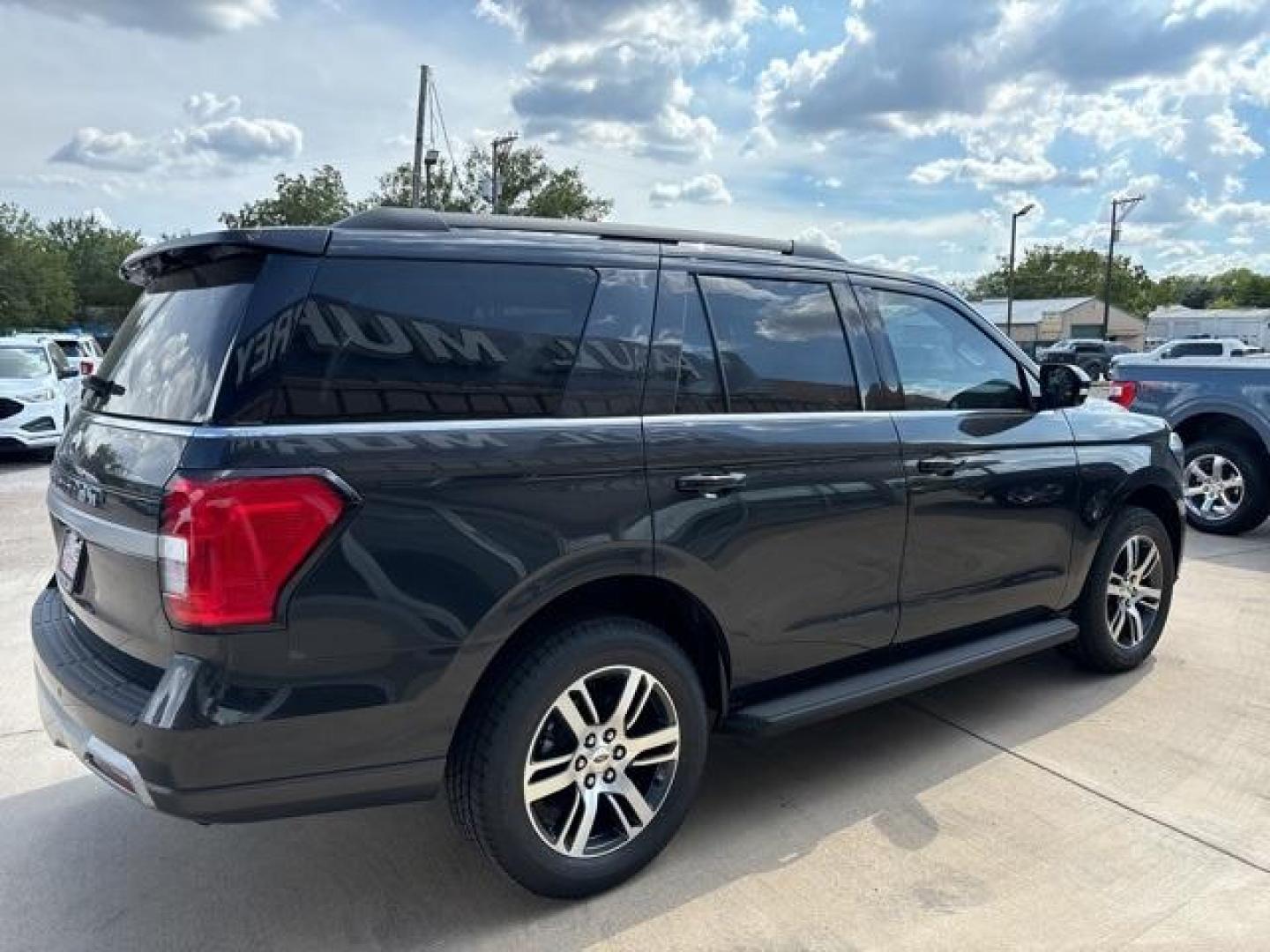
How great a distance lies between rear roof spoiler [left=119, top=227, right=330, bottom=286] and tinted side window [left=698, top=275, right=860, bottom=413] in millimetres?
1249

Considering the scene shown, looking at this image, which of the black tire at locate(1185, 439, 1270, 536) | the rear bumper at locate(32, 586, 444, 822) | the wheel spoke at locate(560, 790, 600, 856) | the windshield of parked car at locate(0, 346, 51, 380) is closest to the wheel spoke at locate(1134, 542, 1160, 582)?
the wheel spoke at locate(560, 790, 600, 856)

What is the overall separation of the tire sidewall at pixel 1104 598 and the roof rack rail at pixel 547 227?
199cm


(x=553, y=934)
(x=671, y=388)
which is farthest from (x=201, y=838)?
(x=671, y=388)

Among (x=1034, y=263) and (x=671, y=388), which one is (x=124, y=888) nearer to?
(x=671, y=388)

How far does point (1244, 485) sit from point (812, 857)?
6.70 metres

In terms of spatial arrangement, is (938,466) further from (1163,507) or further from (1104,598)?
(1163,507)

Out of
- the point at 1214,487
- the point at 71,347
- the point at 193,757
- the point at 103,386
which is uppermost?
the point at 103,386

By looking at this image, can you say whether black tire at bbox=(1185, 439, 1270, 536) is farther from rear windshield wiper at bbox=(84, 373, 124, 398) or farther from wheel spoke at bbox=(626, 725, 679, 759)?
rear windshield wiper at bbox=(84, 373, 124, 398)

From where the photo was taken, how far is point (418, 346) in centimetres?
250

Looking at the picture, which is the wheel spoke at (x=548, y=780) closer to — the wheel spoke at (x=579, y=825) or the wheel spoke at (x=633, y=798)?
the wheel spoke at (x=579, y=825)

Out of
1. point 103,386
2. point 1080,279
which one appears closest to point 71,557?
point 103,386

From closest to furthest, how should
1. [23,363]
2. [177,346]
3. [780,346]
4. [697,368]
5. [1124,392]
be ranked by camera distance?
[177,346] → [697,368] → [780,346] → [1124,392] → [23,363]

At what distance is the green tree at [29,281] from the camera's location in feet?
162

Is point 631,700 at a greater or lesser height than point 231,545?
lesser
